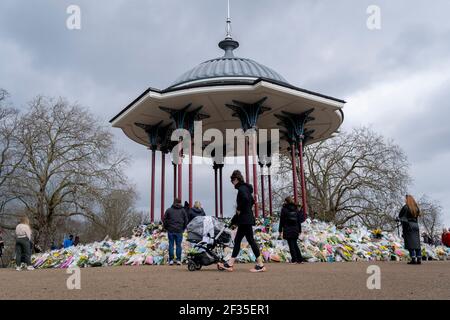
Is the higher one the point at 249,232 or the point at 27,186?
the point at 27,186

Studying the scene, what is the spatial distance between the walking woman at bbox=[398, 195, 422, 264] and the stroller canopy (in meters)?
4.74

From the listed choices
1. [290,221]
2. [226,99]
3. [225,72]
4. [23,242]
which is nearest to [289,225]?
[290,221]

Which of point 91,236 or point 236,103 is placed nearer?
point 236,103

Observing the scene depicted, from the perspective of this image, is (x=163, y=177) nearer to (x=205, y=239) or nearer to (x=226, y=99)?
(x=226, y=99)

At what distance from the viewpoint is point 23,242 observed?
1175 centimetres

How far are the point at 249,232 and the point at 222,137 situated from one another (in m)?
17.3

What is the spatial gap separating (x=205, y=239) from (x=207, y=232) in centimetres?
16

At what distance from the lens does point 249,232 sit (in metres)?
7.86

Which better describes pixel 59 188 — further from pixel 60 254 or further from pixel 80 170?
pixel 60 254

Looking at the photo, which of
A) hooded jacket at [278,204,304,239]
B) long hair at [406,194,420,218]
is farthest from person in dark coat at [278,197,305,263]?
long hair at [406,194,420,218]

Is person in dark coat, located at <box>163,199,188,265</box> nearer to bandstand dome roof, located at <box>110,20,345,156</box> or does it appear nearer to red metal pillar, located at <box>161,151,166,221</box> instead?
bandstand dome roof, located at <box>110,20,345,156</box>

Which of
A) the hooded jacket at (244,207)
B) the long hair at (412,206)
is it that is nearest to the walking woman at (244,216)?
the hooded jacket at (244,207)

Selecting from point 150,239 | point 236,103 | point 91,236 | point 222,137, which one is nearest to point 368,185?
point 222,137

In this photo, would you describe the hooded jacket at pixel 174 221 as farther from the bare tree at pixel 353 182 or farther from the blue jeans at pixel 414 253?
the bare tree at pixel 353 182
